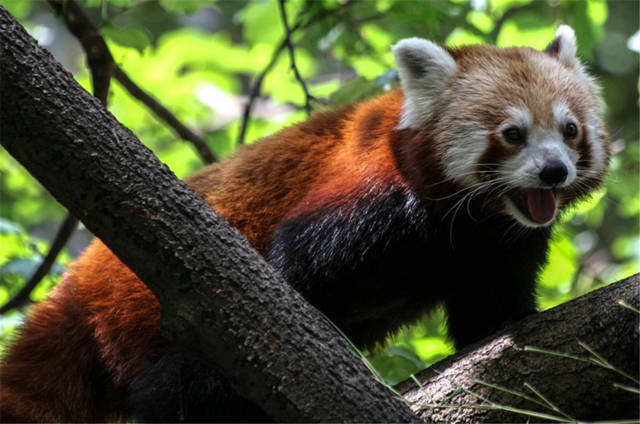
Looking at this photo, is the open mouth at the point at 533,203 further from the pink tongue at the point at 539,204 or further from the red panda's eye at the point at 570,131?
the red panda's eye at the point at 570,131

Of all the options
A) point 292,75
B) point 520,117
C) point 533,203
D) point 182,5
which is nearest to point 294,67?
point 182,5

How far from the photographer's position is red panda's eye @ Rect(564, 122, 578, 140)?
320cm

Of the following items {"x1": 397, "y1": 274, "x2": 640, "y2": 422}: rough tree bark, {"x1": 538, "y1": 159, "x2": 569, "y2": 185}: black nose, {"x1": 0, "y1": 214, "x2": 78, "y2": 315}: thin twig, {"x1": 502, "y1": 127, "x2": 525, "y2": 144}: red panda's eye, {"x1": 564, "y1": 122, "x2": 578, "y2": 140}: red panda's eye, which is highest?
{"x1": 0, "y1": 214, "x2": 78, "y2": 315}: thin twig

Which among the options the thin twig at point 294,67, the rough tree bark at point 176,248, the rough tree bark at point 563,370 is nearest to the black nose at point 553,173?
the rough tree bark at point 563,370

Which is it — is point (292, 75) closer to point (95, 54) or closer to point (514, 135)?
point (95, 54)

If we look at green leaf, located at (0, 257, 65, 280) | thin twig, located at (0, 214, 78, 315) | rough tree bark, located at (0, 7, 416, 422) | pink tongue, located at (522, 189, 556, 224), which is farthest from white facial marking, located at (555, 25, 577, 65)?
green leaf, located at (0, 257, 65, 280)

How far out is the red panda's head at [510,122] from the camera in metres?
3.13

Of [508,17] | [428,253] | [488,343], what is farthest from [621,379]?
[508,17]

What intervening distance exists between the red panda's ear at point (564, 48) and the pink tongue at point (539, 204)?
2.38ft

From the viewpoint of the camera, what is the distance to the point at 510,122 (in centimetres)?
318

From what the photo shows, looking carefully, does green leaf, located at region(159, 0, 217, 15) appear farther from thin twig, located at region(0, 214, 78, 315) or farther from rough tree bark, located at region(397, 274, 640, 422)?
rough tree bark, located at region(397, 274, 640, 422)

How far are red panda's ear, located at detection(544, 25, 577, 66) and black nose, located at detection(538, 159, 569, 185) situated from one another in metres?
0.76

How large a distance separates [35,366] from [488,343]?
1850 millimetres

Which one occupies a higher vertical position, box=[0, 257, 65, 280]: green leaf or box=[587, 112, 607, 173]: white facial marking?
box=[0, 257, 65, 280]: green leaf
